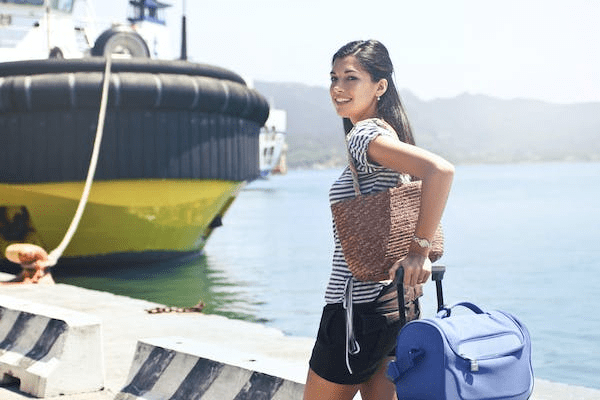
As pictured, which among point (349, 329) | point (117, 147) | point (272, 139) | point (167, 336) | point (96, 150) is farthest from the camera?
point (272, 139)

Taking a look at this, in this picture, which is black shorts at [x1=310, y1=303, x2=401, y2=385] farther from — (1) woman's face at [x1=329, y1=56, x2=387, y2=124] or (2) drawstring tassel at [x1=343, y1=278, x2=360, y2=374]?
(1) woman's face at [x1=329, y1=56, x2=387, y2=124]

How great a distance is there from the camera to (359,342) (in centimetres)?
230

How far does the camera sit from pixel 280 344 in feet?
19.0

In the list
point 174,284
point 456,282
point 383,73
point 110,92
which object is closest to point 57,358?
point 383,73

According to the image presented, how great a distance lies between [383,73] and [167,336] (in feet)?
12.6

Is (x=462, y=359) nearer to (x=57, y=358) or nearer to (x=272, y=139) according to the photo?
(x=57, y=358)

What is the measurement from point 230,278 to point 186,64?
337 centimetres

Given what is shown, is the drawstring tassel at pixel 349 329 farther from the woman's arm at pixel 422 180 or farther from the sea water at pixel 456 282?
the sea water at pixel 456 282

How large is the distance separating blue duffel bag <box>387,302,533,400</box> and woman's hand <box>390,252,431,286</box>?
0.09m

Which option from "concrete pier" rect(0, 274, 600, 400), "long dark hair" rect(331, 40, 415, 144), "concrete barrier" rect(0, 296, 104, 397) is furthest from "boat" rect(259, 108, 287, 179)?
"long dark hair" rect(331, 40, 415, 144)

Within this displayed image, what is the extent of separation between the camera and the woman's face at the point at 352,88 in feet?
7.91

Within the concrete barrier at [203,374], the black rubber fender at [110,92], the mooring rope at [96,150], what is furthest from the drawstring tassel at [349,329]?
the black rubber fender at [110,92]

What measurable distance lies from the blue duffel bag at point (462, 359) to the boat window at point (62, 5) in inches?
563

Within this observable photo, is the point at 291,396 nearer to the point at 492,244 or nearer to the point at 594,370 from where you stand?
the point at 594,370
